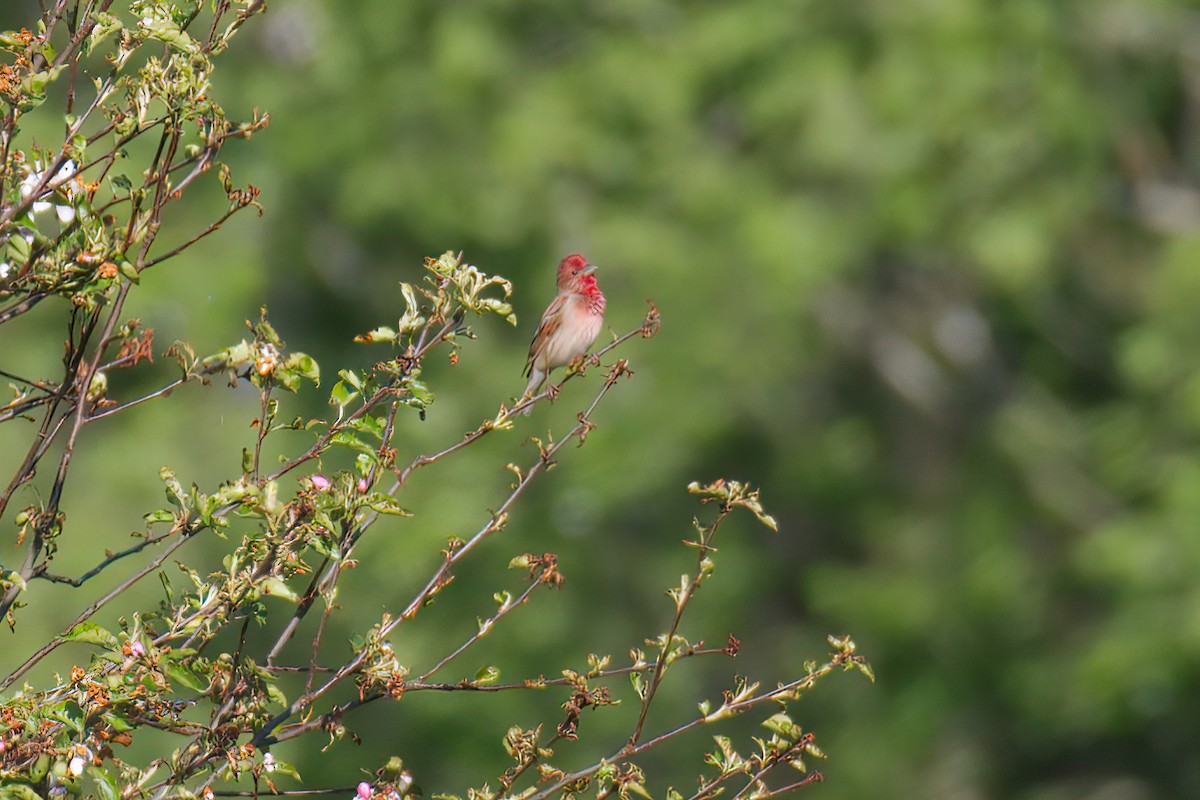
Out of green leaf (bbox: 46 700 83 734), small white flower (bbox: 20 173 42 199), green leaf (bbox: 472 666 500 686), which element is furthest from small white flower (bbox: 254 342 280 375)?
green leaf (bbox: 472 666 500 686)

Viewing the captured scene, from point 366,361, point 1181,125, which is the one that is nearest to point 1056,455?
point 1181,125

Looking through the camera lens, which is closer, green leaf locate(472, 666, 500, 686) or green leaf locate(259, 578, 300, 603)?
green leaf locate(259, 578, 300, 603)

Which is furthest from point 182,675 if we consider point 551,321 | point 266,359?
point 551,321

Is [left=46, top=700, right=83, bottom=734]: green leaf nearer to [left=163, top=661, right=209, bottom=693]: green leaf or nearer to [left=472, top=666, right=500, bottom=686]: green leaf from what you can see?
[left=163, top=661, right=209, bottom=693]: green leaf

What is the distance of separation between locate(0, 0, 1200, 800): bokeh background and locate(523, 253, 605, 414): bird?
14.9ft

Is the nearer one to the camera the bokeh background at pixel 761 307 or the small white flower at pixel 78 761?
the small white flower at pixel 78 761

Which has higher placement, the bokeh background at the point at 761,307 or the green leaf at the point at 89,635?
the bokeh background at the point at 761,307

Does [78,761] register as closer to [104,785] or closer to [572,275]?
[104,785]

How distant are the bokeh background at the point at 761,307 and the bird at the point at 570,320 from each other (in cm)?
453

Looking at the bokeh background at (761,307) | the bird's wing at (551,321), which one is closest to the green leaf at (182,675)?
the bird's wing at (551,321)

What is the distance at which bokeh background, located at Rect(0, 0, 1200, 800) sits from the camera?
1152cm

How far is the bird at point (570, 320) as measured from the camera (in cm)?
623

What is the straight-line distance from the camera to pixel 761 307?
474 inches

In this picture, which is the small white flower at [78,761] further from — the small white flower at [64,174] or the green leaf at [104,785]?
the small white flower at [64,174]
